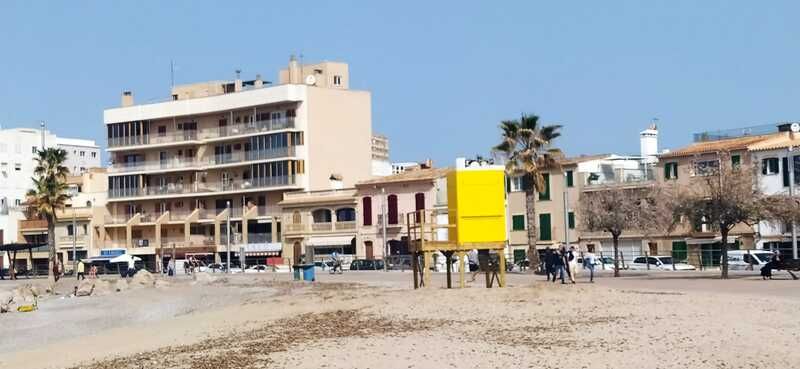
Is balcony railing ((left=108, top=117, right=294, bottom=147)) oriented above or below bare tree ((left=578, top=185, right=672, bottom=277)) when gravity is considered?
above

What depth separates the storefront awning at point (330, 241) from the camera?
281 ft

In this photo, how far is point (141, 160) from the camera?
106 meters

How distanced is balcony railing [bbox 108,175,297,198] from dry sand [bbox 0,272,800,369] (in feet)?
200

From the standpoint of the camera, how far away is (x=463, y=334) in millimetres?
20734

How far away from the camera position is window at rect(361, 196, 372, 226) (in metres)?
84.6

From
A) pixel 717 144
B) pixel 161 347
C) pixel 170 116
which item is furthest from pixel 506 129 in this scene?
pixel 170 116

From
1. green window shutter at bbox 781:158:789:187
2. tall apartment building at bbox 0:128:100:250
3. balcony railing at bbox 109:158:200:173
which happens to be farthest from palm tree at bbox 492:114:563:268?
tall apartment building at bbox 0:128:100:250

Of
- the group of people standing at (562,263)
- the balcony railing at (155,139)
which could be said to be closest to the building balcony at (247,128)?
the balcony railing at (155,139)

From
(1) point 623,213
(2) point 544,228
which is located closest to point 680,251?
(2) point 544,228

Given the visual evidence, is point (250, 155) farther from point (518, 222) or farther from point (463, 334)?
point (463, 334)

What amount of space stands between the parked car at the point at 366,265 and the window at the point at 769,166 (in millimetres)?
23656

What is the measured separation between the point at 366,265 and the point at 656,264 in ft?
69.4

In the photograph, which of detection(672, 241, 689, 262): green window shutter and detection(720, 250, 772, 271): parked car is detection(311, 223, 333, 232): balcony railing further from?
detection(720, 250, 772, 271): parked car

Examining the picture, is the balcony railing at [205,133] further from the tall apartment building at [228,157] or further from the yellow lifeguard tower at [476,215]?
the yellow lifeguard tower at [476,215]
